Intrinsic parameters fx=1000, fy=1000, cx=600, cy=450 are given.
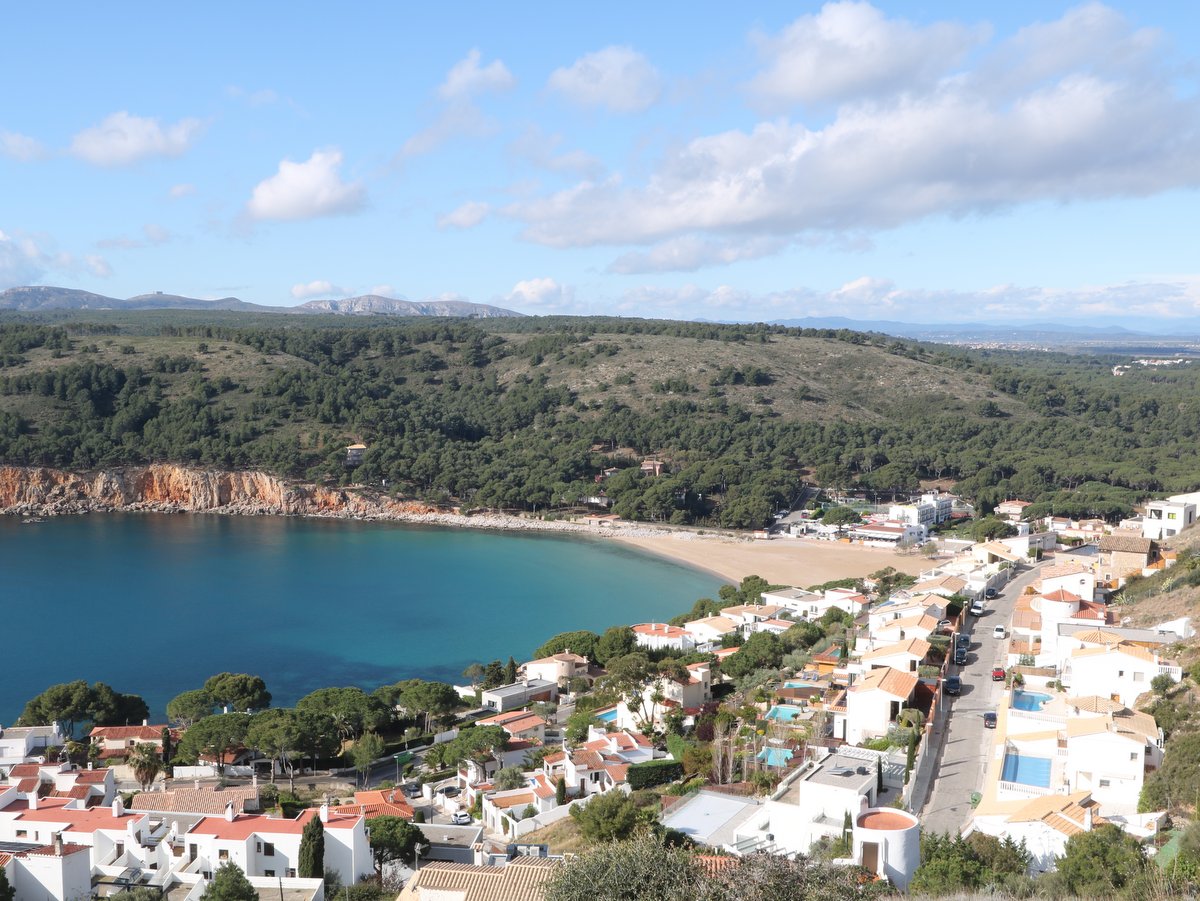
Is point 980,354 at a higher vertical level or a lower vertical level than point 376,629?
higher

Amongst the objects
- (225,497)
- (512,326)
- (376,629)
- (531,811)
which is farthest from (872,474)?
(512,326)

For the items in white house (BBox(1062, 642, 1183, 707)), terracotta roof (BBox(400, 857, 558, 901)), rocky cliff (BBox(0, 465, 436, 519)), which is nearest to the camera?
terracotta roof (BBox(400, 857, 558, 901))

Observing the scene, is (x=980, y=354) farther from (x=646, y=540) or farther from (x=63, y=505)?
(x=63, y=505)

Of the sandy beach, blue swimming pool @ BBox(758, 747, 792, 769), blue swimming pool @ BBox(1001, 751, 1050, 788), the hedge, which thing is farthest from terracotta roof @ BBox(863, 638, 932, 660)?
the sandy beach

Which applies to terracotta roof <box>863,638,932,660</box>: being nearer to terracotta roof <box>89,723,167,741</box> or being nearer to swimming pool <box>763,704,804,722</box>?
swimming pool <box>763,704,804,722</box>

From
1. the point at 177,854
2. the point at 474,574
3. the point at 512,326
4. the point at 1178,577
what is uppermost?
the point at 512,326

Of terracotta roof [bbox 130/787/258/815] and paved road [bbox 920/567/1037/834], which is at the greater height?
paved road [bbox 920/567/1037/834]

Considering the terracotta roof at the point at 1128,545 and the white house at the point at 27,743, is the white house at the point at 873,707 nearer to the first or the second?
the terracotta roof at the point at 1128,545

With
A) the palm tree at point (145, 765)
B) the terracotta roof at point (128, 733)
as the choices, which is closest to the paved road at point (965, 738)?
the palm tree at point (145, 765)
